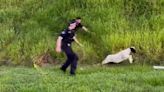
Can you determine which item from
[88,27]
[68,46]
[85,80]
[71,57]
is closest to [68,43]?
[68,46]

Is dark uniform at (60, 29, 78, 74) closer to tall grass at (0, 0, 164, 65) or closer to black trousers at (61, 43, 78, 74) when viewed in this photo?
black trousers at (61, 43, 78, 74)

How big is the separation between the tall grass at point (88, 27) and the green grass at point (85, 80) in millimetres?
1244

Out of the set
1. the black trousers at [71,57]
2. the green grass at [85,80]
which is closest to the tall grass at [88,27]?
the green grass at [85,80]

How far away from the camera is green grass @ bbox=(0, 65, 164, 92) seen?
1047 cm

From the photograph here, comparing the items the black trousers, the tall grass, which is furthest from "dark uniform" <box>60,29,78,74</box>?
the tall grass

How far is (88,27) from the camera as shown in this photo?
15.1 m

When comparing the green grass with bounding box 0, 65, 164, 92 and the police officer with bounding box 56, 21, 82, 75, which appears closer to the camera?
the green grass with bounding box 0, 65, 164, 92

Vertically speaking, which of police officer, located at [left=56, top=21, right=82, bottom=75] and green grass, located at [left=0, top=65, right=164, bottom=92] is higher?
police officer, located at [left=56, top=21, right=82, bottom=75]

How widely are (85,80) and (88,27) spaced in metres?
4.26

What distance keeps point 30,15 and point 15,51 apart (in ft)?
7.33

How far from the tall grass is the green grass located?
4.08 ft

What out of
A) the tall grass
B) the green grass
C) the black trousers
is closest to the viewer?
the green grass

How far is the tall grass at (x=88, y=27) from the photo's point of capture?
1416 centimetres

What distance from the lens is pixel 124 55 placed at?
44.9ft
